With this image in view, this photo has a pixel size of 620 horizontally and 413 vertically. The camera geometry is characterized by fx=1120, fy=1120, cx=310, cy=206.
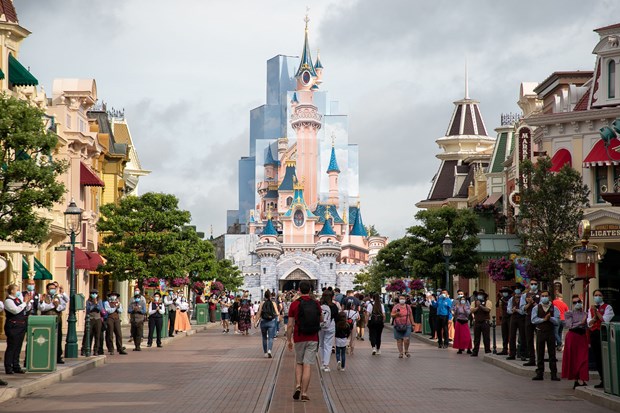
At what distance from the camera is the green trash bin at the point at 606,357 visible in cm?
1680

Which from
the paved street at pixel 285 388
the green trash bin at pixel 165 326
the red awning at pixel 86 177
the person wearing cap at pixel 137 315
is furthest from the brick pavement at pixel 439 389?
the red awning at pixel 86 177

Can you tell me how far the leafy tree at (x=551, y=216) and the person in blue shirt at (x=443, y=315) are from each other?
10.6 ft

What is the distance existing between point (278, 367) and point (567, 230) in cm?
1395

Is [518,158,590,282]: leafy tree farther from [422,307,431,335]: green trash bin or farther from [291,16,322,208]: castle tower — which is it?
[291,16,322,208]: castle tower

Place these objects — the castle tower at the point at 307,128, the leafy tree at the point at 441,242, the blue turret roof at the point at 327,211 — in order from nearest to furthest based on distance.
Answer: the leafy tree at the point at 441,242
the castle tower at the point at 307,128
the blue turret roof at the point at 327,211

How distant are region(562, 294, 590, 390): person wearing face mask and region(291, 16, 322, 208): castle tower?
483 feet

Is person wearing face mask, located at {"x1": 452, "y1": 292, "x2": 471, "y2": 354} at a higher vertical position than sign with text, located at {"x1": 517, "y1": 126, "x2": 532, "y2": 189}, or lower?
lower

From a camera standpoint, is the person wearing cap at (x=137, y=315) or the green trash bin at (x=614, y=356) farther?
the person wearing cap at (x=137, y=315)

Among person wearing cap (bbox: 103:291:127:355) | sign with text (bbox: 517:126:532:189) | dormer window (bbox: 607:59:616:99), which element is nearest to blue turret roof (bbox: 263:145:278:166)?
sign with text (bbox: 517:126:532:189)

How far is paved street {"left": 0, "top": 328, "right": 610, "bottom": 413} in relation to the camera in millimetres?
16422

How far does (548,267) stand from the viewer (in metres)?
34.9

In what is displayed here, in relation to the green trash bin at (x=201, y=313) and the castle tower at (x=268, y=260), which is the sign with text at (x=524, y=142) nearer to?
the green trash bin at (x=201, y=313)

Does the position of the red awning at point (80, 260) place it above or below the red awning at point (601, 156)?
below

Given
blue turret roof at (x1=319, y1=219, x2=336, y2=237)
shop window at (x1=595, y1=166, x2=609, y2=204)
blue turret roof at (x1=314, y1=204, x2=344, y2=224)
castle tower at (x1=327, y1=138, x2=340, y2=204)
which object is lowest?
shop window at (x1=595, y1=166, x2=609, y2=204)
